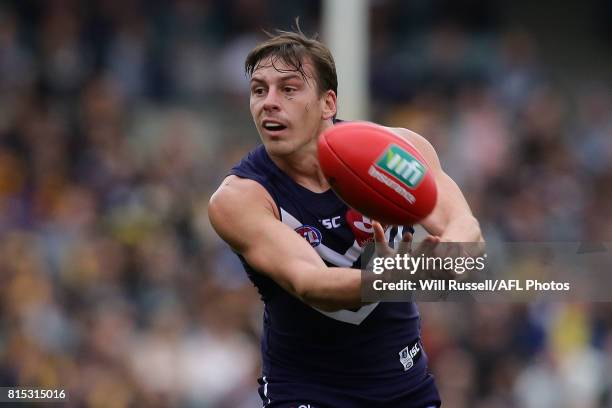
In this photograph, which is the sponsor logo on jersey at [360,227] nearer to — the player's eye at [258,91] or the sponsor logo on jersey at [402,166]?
the sponsor logo on jersey at [402,166]

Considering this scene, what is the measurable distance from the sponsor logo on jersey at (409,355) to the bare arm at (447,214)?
1.63 feet

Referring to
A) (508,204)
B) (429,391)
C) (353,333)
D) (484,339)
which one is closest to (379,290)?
(353,333)

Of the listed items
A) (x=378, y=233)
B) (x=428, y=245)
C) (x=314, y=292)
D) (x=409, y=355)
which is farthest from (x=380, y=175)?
(x=409, y=355)

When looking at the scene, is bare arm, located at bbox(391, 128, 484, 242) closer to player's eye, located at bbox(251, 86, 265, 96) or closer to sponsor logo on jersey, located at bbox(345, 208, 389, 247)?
sponsor logo on jersey, located at bbox(345, 208, 389, 247)

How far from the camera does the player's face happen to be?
4.77 m

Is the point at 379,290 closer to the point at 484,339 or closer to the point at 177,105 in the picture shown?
the point at 484,339

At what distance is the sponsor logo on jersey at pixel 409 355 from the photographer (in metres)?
4.87

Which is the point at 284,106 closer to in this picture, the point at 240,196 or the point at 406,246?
the point at 240,196

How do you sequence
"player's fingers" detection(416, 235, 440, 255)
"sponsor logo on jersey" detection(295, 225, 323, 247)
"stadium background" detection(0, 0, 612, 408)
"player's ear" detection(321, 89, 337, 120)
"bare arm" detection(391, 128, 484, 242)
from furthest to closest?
"stadium background" detection(0, 0, 612, 408) → "player's ear" detection(321, 89, 337, 120) → "sponsor logo on jersey" detection(295, 225, 323, 247) → "bare arm" detection(391, 128, 484, 242) → "player's fingers" detection(416, 235, 440, 255)

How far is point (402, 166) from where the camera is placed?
4.29 meters

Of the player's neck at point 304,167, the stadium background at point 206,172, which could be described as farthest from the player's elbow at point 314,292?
the stadium background at point 206,172

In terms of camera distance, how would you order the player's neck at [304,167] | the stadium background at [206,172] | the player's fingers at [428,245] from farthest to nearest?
the stadium background at [206,172] < the player's neck at [304,167] < the player's fingers at [428,245]

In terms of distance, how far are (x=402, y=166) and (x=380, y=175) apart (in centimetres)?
8

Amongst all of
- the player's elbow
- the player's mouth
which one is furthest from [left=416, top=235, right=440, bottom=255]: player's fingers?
the player's mouth
